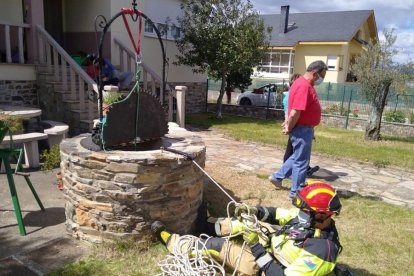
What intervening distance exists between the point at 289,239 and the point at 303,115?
2289 millimetres

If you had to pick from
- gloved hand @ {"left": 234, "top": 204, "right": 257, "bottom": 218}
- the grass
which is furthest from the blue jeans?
the grass

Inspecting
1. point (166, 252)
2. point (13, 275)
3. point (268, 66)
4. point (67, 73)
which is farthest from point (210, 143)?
point (268, 66)

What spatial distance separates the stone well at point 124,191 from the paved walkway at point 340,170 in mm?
3261

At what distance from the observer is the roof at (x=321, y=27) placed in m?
26.0

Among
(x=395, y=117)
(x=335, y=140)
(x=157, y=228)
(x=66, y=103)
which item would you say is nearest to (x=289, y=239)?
(x=157, y=228)

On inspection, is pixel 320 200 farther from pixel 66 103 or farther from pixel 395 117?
pixel 395 117

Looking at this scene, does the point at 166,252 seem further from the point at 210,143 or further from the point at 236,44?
the point at 236,44

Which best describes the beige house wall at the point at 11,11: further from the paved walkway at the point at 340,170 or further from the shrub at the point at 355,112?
the shrub at the point at 355,112

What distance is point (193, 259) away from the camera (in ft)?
10.2

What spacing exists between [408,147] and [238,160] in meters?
5.38

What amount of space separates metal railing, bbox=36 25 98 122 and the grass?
4.11 metres

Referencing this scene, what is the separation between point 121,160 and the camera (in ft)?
10.8

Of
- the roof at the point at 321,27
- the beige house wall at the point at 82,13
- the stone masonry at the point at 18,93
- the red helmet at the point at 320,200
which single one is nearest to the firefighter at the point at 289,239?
the red helmet at the point at 320,200

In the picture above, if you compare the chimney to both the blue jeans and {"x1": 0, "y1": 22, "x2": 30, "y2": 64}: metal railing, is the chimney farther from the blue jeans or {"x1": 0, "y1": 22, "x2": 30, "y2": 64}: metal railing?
the blue jeans
